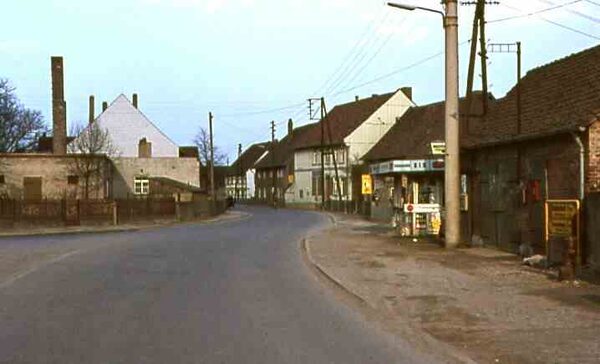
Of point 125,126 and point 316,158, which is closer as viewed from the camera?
point 125,126

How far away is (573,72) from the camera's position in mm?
22141

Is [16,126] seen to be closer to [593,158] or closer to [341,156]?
[341,156]

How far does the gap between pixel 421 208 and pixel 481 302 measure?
17493 mm

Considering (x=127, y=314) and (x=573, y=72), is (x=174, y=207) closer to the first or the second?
(x=573, y=72)

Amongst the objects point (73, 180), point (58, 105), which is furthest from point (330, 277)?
point (58, 105)

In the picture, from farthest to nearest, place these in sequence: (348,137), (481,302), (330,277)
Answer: (348,137), (330,277), (481,302)

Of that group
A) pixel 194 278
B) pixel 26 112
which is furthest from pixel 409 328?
pixel 26 112

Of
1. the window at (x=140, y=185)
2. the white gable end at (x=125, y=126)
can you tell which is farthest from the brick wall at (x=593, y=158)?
the white gable end at (x=125, y=126)

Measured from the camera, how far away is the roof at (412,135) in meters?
65.2

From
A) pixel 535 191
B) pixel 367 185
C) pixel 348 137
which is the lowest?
pixel 535 191

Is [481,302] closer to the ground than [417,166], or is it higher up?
A: closer to the ground

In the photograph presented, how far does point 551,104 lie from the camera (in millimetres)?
21828

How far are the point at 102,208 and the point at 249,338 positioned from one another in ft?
138

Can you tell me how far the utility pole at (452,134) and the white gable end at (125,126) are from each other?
62583 mm
